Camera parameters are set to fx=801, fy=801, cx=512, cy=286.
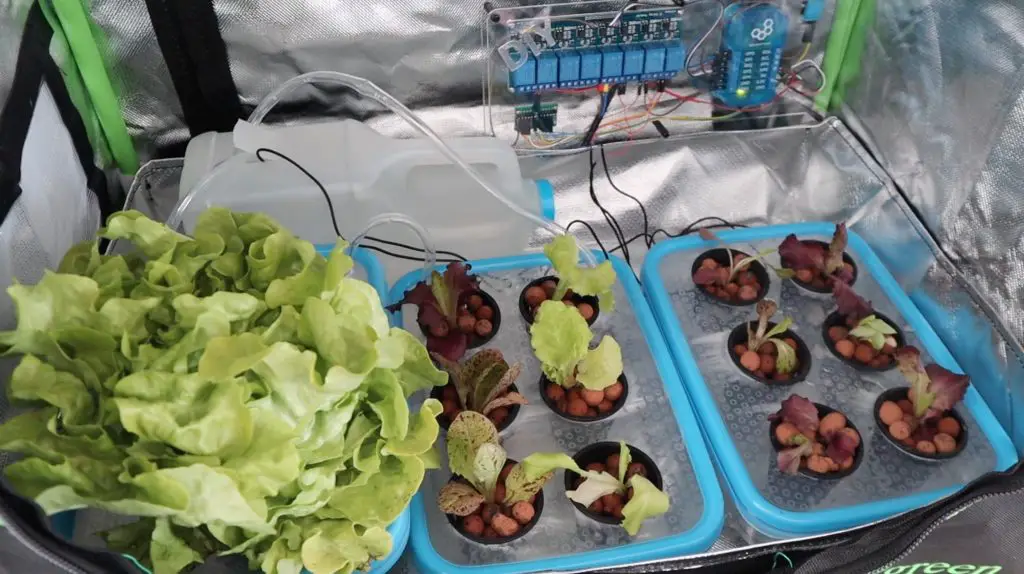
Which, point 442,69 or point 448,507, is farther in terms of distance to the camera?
point 442,69

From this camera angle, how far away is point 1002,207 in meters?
0.99

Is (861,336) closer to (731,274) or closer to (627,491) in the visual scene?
(731,274)

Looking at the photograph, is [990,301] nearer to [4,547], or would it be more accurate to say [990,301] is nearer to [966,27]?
[966,27]

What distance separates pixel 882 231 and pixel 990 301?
0.22 m

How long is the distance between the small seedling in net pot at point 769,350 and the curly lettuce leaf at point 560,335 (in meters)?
0.23

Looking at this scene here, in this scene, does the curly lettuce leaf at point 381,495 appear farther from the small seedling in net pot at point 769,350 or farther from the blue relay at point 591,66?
the blue relay at point 591,66

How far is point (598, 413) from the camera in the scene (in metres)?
Answer: 0.93

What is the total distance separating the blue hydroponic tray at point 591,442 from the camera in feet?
2.72

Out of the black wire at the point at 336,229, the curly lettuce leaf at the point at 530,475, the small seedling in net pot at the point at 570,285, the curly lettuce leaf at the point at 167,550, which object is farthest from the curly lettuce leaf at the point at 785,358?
the curly lettuce leaf at the point at 167,550

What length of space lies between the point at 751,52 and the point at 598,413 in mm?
636

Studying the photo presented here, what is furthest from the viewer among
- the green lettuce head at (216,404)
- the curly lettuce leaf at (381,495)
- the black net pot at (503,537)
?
the black net pot at (503,537)

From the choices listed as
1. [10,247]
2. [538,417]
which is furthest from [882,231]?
[10,247]

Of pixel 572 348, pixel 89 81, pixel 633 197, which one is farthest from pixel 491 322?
pixel 89 81

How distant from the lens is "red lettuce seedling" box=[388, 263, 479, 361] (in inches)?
36.7
